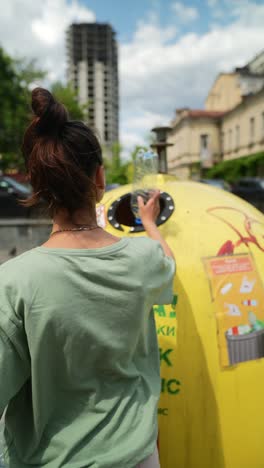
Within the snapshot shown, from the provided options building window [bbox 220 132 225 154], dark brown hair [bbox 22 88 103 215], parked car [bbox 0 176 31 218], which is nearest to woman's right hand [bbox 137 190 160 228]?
dark brown hair [bbox 22 88 103 215]

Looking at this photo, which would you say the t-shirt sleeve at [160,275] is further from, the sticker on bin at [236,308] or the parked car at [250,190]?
the parked car at [250,190]

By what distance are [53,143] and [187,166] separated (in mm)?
43856

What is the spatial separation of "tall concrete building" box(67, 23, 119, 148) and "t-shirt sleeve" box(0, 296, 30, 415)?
353 feet

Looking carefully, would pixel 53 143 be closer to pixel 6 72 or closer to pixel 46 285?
pixel 46 285

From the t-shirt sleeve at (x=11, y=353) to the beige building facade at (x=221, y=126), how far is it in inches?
1358

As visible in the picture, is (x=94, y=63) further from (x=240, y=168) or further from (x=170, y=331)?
(x=170, y=331)

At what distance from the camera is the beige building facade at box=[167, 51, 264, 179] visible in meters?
35.0

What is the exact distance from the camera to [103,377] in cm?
111

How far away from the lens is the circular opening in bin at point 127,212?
2.04 metres

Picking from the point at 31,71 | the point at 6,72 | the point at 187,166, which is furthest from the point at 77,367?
the point at 187,166

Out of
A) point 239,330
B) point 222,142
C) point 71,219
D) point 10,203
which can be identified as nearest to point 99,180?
point 71,219

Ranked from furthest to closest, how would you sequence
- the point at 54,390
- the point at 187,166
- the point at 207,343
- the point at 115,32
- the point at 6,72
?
the point at 115,32 → the point at 187,166 → the point at 6,72 → the point at 207,343 → the point at 54,390

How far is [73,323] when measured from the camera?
1014 millimetres

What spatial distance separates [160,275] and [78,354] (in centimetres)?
31
